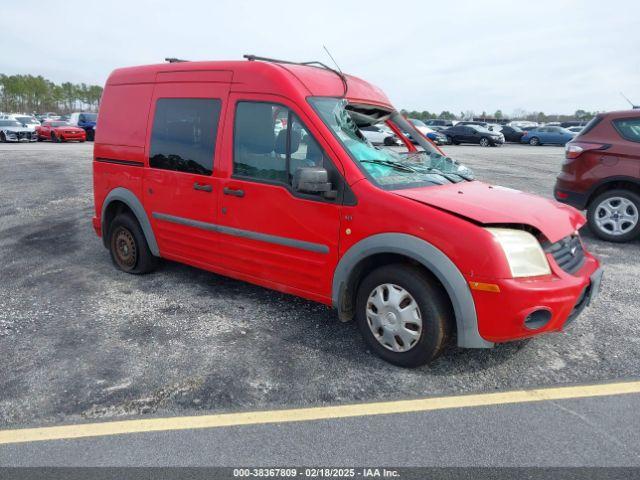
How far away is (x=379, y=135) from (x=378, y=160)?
59 centimetres

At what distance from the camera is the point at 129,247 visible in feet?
17.3

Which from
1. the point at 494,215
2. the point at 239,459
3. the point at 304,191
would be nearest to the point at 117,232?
the point at 304,191

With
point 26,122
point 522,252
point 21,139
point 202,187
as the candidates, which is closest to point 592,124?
point 522,252

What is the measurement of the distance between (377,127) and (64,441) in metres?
3.37

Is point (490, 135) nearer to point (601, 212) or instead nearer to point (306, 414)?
point (601, 212)

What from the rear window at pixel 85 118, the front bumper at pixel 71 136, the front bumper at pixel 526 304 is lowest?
the front bumper at pixel 526 304

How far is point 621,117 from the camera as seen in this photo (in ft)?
22.1

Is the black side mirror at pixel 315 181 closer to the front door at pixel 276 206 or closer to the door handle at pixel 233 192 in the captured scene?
the front door at pixel 276 206

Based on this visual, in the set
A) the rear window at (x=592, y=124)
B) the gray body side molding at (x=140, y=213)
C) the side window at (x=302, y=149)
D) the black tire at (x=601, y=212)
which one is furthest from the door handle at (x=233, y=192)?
the rear window at (x=592, y=124)

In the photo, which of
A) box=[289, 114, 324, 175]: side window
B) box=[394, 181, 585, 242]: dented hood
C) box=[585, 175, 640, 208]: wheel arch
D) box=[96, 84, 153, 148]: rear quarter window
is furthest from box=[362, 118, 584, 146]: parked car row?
box=[289, 114, 324, 175]: side window

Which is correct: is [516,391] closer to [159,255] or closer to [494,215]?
[494,215]

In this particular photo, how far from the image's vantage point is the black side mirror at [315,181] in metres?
3.37

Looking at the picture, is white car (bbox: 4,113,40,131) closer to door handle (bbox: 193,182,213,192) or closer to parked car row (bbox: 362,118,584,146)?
parked car row (bbox: 362,118,584,146)

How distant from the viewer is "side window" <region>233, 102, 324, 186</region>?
3.66 m
